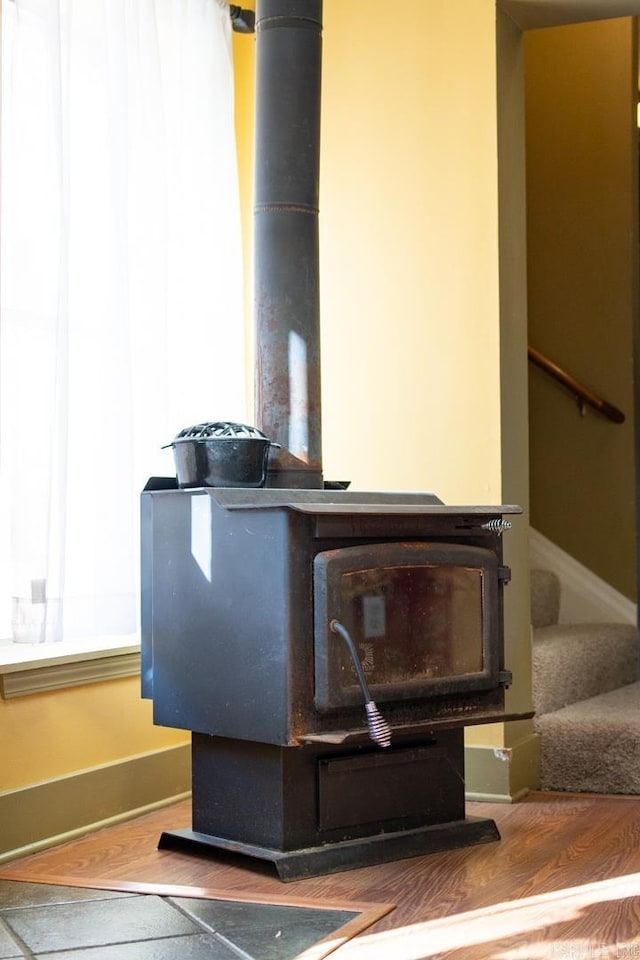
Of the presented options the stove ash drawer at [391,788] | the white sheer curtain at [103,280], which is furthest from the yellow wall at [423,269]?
the stove ash drawer at [391,788]

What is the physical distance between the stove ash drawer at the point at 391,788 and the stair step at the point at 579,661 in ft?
2.54

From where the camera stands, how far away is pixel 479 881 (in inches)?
95.3

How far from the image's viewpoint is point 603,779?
3248mm

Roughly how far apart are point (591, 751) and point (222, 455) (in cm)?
142

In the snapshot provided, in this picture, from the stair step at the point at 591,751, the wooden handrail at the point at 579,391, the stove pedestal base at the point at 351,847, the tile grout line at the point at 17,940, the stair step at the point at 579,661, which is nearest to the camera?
the tile grout line at the point at 17,940

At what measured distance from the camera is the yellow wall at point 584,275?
435 centimetres

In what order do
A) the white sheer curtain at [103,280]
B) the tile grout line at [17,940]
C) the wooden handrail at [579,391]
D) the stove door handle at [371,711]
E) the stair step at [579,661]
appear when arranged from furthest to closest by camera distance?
the wooden handrail at [579,391] < the stair step at [579,661] < the white sheer curtain at [103,280] < the stove door handle at [371,711] < the tile grout line at [17,940]

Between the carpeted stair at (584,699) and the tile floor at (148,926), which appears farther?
the carpeted stair at (584,699)

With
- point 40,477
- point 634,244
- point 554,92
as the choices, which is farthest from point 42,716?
point 554,92

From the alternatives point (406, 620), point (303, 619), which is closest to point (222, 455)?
point (303, 619)

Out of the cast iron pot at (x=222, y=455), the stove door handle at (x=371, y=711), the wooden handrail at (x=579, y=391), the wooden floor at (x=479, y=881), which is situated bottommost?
the wooden floor at (x=479, y=881)

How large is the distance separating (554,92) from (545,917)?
10.6 ft

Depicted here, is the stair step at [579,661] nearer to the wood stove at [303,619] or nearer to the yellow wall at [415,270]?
the yellow wall at [415,270]

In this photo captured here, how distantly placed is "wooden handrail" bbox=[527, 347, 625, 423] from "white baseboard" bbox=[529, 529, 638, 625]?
512 millimetres
